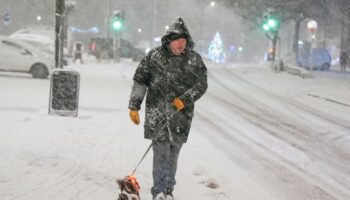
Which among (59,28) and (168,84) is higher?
(59,28)

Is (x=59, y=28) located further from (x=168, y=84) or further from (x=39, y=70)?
(x=39, y=70)

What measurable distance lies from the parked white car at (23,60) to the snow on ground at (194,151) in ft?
16.6

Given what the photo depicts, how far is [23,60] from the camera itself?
21281 mm

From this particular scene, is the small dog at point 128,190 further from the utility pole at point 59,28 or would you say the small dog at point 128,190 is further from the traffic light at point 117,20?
the traffic light at point 117,20

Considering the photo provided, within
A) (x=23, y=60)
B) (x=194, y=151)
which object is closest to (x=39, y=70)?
(x=23, y=60)

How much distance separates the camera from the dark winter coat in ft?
18.9

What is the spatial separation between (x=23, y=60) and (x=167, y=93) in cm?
1650

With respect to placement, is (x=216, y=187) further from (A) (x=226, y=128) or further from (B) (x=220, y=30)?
(B) (x=220, y=30)

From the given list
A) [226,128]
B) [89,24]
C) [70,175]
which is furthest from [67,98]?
[89,24]

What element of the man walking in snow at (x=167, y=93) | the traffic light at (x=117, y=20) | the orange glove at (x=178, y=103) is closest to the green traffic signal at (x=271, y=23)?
the traffic light at (x=117, y=20)

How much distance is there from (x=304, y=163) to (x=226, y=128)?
3250 millimetres

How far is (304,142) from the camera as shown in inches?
418

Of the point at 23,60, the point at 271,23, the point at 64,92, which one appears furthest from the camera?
the point at 271,23

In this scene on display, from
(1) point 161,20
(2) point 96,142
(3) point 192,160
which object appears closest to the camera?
(3) point 192,160
